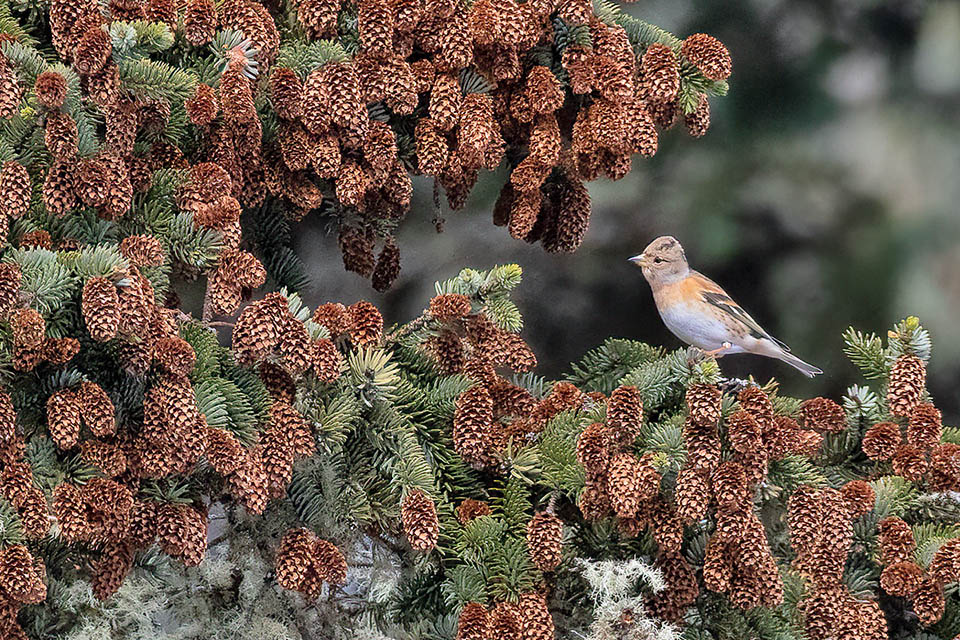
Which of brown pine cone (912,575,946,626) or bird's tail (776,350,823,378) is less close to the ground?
brown pine cone (912,575,946,626)

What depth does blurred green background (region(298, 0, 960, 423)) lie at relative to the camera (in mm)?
2486

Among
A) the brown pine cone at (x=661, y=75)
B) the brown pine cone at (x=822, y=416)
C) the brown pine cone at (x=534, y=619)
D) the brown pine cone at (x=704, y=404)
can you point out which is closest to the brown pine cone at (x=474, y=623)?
the brown pine cone at (x=534, y=619)

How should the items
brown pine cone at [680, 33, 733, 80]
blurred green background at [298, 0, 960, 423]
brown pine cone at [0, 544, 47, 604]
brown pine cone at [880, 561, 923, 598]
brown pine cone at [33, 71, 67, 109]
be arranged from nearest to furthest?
1. brown pine cone at [0, 544, 47, 604]
2. brown pine cone at [33, 71, 67, 109]
3. brown pine cone at [880, 561, 923, 598]
4. brown pine cone at [680, 33, 733, 80]
5. blurred green background at [298, 0, 960, 423]

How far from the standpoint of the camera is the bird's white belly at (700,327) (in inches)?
66.4

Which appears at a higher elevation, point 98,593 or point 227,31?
point 227,31

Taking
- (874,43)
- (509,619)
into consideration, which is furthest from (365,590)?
(874,43)

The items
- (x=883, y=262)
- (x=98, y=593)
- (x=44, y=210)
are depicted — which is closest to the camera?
(x=98, y=593)

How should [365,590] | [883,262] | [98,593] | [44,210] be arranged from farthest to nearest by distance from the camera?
1. [883,262]
2. [365,590]
3. [44,210]
4. [98,593]

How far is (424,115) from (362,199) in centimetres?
12

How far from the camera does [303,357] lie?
1119 mm

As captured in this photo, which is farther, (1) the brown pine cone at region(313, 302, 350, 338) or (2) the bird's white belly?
(2) the bird's white belly

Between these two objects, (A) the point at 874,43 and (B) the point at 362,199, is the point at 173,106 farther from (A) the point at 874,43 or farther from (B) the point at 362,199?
(A) the point at 874,43

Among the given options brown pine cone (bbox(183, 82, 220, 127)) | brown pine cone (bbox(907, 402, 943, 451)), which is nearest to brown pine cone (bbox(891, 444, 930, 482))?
A: brown pine cone (bbox(907, 402, 943, 451))

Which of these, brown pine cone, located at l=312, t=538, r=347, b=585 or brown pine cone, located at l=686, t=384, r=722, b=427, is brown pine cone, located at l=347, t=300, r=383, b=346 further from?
brown pine cone, located at l=686, t=384, r=722, b=427
